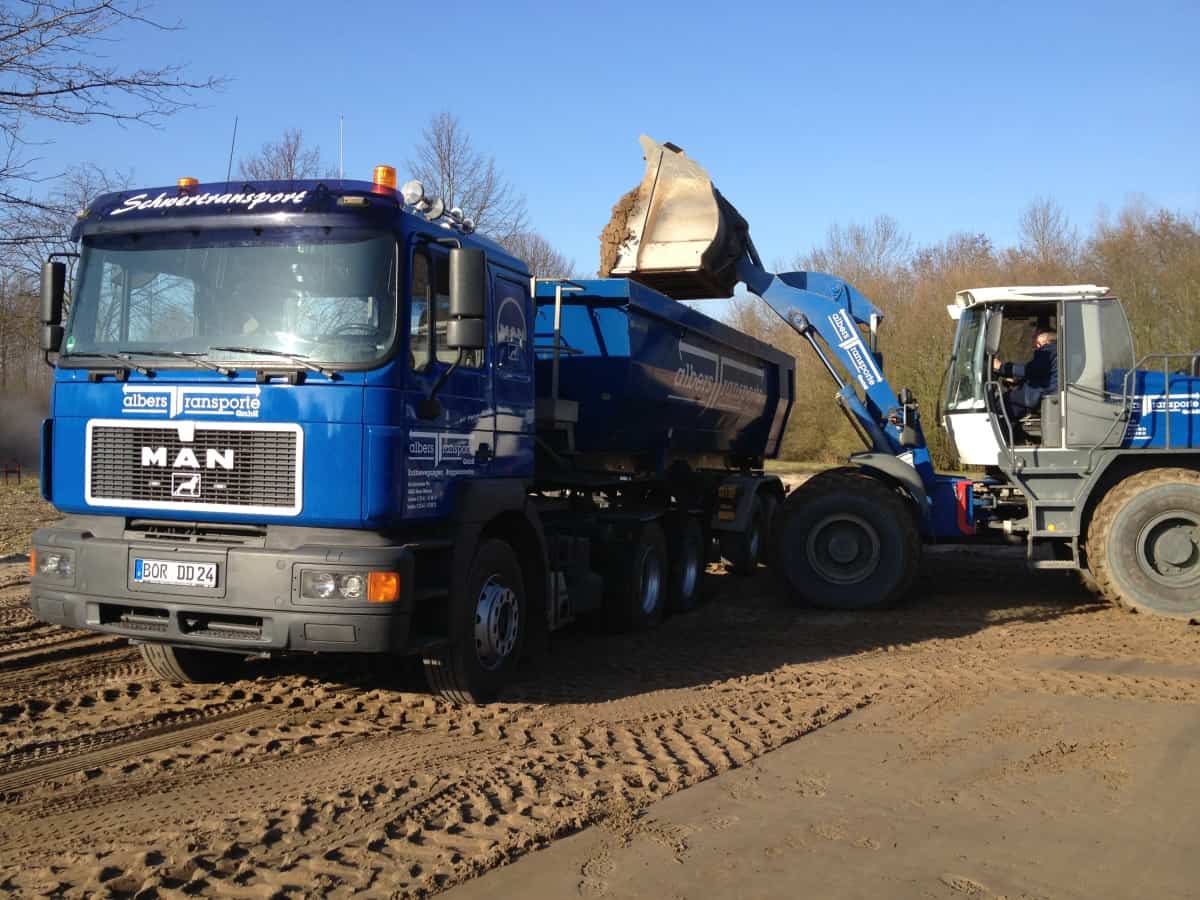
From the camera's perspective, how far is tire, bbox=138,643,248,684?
711cm

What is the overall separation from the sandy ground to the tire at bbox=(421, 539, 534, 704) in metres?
0.18

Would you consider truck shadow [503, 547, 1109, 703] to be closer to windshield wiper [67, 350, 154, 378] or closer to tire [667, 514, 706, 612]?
tire [667, 514, 706, 612]

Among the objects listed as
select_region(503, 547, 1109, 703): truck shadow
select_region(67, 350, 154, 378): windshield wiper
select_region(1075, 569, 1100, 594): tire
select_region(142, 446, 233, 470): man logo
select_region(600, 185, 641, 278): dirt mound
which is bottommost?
select_region(503, 547, 1109, 703): truck shadow

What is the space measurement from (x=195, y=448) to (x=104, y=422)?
61 centimetres

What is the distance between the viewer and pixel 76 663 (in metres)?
7.53

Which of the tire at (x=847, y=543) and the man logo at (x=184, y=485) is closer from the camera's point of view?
the man logo at (x=184, y=485)

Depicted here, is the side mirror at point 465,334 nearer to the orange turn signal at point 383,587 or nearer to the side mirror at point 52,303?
the orange turn signal at point 383,587

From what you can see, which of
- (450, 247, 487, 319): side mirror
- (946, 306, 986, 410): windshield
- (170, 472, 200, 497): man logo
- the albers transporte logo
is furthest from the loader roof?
(170, 472, 200, 497): man logo

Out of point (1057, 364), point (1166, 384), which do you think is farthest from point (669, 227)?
point (1166, 384)

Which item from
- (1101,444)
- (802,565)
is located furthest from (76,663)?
(1101,444)

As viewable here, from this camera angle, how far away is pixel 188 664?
283 inches

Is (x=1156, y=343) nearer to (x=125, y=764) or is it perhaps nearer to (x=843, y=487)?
(x=843, y=487)

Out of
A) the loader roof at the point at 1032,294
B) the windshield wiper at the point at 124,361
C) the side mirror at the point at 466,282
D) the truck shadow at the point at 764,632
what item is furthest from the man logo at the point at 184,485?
the loader roof at the point at 1032,294

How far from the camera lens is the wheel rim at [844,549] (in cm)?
1095
